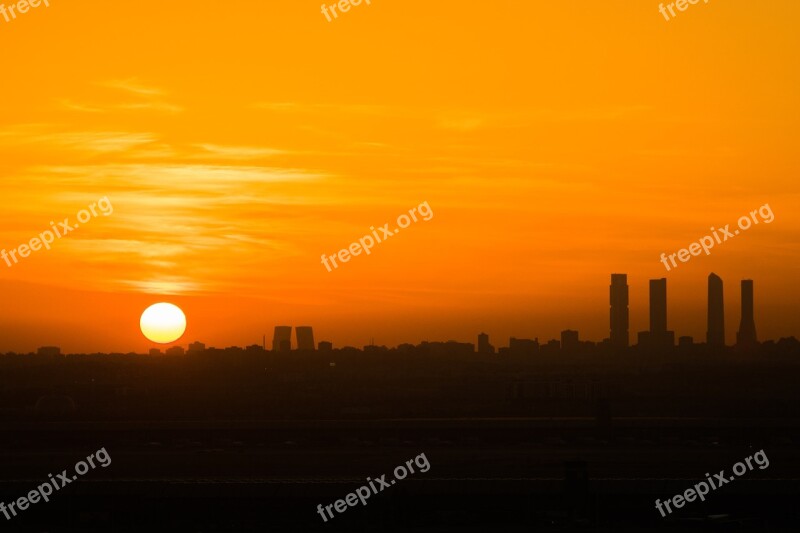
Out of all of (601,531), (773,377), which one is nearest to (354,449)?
(601,531)

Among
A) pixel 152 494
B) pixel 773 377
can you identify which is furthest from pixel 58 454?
pixel 773 377

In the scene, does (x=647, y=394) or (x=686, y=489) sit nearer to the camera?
(x=686, y=489)

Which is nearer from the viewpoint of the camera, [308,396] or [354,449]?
[354,449]

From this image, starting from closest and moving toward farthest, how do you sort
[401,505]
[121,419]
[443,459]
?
[401,505] → [443,459] → [121,419]

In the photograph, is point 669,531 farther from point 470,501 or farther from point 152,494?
point 152,494

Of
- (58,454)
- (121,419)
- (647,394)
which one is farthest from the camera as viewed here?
(647,394)

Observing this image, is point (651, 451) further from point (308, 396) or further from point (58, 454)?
point (308, 396)

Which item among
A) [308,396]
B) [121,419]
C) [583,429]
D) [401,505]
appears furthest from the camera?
[308,396]

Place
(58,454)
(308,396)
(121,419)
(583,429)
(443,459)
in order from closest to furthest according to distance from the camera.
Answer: (443,459), (58,454), (583,429), (121,419), (308,396)
